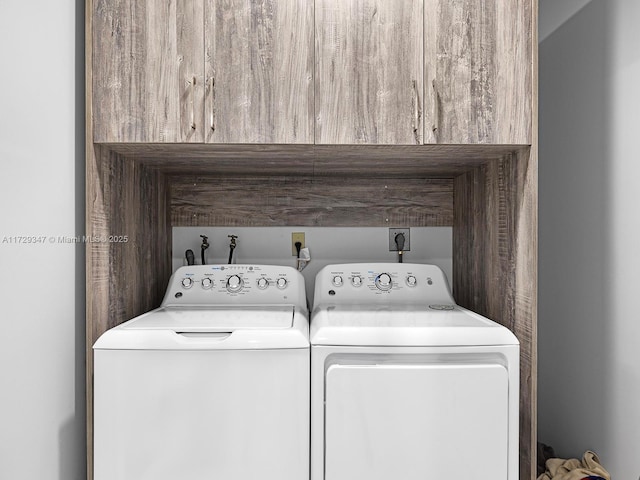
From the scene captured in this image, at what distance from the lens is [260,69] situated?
4.62 feet

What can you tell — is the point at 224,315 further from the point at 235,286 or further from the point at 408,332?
the point at 408,332

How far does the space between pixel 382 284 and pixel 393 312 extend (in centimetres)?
26

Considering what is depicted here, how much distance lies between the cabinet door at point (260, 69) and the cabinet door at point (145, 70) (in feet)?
0.19

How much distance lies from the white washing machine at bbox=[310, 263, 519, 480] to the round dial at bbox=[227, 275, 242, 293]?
566 mm

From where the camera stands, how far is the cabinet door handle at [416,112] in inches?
55.6

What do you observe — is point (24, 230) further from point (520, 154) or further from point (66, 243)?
point (520, 154)

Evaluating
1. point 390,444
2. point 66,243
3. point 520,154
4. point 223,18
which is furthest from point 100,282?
point 520,154

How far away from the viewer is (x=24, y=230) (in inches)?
45.4

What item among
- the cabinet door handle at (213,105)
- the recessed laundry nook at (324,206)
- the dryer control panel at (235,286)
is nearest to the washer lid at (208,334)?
the recessed laundry nook at (324,206)

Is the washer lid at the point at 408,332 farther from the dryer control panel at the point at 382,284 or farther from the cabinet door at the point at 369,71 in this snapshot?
the cabinet door at the point at 369,71

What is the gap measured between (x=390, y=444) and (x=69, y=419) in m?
0.89

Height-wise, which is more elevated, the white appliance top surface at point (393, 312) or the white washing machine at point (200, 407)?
the white appliance top surface at point (393, 312)

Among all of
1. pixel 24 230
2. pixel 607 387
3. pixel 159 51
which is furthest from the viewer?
pixel 607 387

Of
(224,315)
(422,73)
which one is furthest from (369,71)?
(224,315)
